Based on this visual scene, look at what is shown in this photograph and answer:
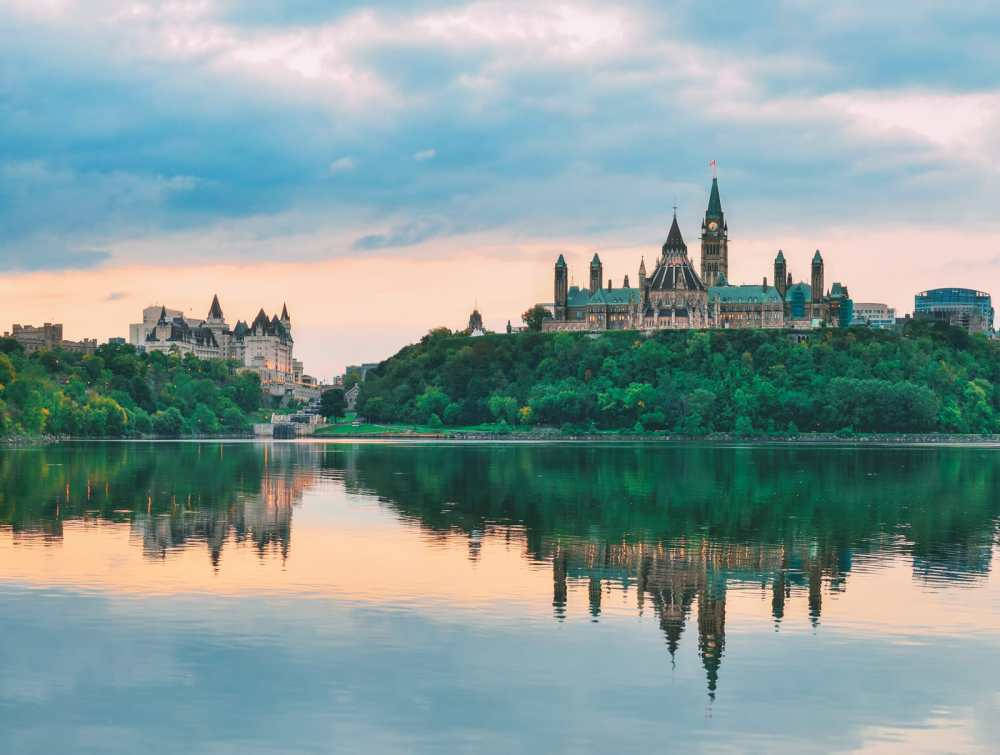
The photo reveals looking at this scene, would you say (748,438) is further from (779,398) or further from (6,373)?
(6,373)

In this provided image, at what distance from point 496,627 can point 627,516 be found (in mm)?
23336

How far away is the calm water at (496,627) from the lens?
2050cm

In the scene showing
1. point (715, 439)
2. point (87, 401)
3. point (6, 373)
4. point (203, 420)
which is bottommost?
point (715, 439)

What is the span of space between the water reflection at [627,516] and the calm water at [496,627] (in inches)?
8.7

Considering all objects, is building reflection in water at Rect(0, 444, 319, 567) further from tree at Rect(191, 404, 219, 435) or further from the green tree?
tree at Rect(191, 404, 219, 435)

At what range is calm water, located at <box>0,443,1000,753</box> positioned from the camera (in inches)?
807

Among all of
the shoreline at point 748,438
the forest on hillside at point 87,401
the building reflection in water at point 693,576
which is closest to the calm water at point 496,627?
the building reflection in water at point 693,576

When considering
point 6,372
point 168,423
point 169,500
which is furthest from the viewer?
point 168,423

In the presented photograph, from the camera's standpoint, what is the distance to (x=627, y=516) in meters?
50.5

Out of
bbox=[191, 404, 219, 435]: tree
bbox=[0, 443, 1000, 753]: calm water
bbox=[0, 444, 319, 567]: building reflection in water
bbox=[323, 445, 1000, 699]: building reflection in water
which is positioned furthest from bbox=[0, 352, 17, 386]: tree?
bbox=[0, 443, 1000, 753]: calm water

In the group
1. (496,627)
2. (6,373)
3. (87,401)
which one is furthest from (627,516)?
(87,401)

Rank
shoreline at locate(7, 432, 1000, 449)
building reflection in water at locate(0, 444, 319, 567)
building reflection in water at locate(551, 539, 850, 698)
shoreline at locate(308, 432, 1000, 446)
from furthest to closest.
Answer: shoreline at locate(308, 432, 1000, 446)
shoreline at locate(7, 432, 1000, 449)
building reflection in water at locate(0, 444, 319, 567)
building reflection in water at locate(551, 539, 850, 698)

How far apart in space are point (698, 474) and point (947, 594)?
4811cm

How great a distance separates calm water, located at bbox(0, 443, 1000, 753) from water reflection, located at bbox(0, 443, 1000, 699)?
0.22 metres
